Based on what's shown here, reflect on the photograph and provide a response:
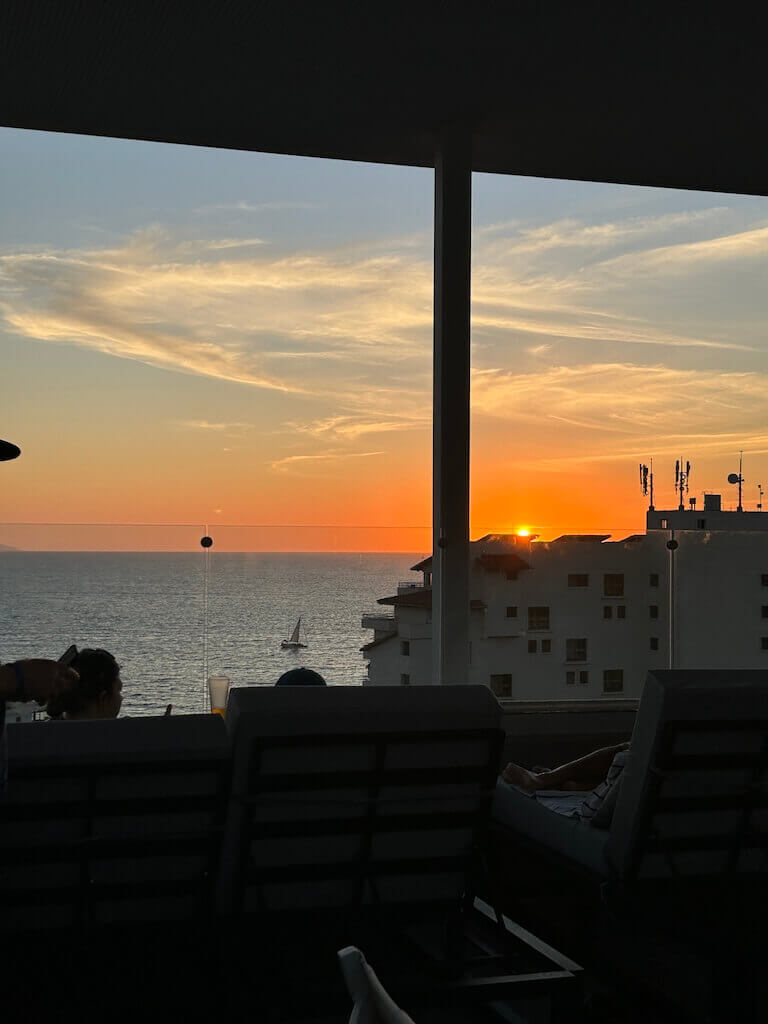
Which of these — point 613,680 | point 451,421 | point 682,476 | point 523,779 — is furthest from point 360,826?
point 682,476

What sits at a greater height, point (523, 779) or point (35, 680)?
point (35, 680)

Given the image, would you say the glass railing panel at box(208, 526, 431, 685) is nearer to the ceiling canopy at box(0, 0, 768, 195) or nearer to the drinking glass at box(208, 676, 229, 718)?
the drinking glass at box(208, 676, 229, 718)

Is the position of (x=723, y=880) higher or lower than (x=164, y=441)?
lower

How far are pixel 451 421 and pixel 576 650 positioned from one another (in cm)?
154

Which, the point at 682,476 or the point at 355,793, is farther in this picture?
the point at 682,476

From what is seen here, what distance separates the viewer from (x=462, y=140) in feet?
19.7

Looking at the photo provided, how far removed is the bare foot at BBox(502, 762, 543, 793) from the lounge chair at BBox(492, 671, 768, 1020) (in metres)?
0.93

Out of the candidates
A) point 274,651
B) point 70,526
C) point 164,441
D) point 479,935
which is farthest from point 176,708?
point 479,935

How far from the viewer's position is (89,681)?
3596 mm

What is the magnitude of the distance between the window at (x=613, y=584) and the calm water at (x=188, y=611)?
1.16 meters

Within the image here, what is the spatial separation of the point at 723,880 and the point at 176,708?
343cm

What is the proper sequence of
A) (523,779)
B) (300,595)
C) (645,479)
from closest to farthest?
(523,779) → (300,595) → (645,479)

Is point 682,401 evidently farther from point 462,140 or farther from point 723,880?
point 723,880

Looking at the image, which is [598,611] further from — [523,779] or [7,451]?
[7,451]
